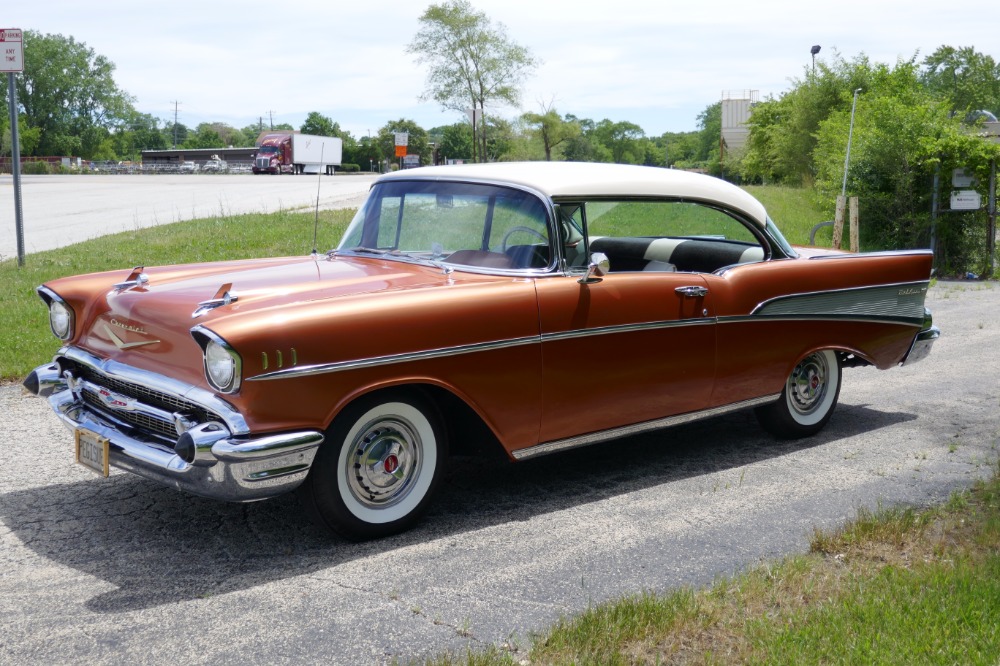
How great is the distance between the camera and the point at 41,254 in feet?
44.6

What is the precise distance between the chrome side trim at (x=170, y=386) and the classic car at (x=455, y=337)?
0.04 ft

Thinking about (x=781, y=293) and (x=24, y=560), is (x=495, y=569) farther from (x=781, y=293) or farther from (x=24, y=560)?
(x=781, y=293)

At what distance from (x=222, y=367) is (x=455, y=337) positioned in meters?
0.99

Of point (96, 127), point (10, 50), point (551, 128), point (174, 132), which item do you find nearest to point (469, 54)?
point (551, 128)

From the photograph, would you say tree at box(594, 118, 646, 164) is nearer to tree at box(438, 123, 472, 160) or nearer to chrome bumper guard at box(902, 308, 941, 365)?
tree at box(438, 123, 472, 160)

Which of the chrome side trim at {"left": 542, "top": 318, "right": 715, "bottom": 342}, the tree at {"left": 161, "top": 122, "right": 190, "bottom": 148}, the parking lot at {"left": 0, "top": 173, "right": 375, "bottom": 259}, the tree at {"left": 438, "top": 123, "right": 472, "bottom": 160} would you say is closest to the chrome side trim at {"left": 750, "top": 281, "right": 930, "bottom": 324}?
the chrome side trim at {"left": 542, "top": 318, "right": 715, "bottom": 342}

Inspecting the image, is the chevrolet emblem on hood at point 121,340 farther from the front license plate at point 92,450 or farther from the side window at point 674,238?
the side window at point 674,238

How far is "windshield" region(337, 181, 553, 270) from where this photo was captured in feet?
15.4

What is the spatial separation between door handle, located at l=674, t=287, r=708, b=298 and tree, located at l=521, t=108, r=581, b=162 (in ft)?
108

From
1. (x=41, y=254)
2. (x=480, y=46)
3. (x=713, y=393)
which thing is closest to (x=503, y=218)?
(x=713, y=393)

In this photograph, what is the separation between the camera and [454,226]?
490cm

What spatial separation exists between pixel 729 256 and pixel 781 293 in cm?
36

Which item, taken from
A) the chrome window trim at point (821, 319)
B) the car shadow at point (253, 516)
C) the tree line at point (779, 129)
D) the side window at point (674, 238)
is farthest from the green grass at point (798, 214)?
the car shadow at point (253, 516)

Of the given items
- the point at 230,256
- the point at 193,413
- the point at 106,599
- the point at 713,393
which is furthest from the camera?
the point at 230,256
